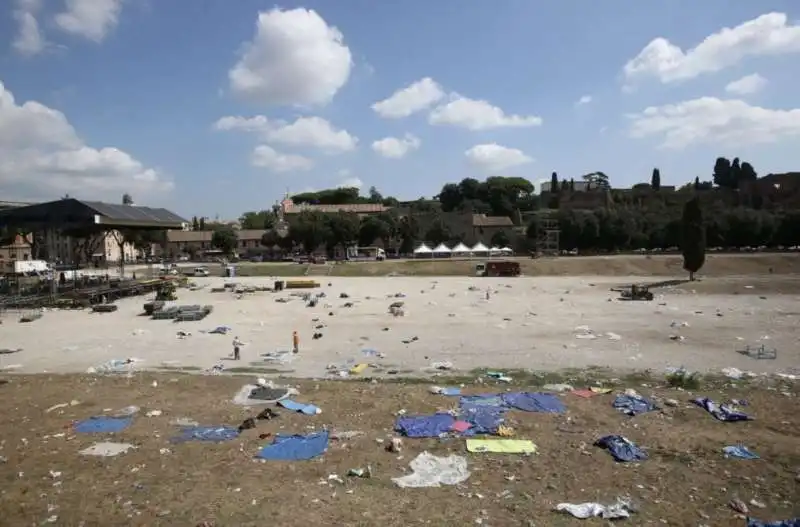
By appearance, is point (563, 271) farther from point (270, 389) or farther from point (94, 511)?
point (94, 511)

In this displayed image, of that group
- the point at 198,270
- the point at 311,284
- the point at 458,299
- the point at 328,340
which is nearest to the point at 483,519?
the point at 328,340

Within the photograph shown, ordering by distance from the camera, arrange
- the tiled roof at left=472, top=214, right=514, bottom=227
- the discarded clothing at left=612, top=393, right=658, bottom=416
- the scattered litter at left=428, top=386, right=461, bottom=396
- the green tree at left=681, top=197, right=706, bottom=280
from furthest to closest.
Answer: the tiled roof at left=472, top=214, right=514, bottom=227, the green tree at left=681, top=197, right=706, bottom=280, the scattered litter at left=428, top=386, right=461, bottom=396, the discarded clothing at left=612, top=393, right=658, bottom=416

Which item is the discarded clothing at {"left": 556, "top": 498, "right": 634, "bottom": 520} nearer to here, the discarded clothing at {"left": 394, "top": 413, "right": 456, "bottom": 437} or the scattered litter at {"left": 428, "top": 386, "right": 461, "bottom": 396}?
the discarded clothing at {"left": 394, "top": 413, "right": 456, "bottom": 437}

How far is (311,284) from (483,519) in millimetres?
44545

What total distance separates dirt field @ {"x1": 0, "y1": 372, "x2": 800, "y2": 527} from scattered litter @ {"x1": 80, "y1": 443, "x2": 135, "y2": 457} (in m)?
0.19

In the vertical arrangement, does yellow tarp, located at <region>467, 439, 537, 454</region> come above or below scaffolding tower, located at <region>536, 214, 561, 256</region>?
below

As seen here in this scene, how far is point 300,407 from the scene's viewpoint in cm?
1274

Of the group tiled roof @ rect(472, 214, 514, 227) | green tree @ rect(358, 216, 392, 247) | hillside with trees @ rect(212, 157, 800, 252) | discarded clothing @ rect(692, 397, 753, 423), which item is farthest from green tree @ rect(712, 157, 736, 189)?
discarded clothing @ rect(692, 397, 753, 423)

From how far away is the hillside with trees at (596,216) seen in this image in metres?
83.8

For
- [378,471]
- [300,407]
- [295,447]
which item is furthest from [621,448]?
[300,407]

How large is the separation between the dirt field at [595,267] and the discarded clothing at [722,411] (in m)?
51.4

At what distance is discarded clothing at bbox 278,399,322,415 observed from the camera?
12.5 m

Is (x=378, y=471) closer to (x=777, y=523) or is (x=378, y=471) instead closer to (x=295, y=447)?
(x=295, y=447)

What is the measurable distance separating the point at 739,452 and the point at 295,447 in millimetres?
8178
